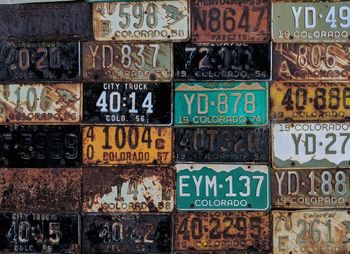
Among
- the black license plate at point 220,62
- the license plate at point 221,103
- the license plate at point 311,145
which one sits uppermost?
the black license plate at point 220,62

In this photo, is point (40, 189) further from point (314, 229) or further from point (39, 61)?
point (314, 229)

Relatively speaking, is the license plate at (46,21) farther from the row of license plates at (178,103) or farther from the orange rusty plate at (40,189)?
the orange rusty plate at (40,189)

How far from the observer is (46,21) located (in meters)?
2.74

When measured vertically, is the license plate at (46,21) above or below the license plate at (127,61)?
above

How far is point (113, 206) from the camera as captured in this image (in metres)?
2.72

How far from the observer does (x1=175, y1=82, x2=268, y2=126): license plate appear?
2.67 meters

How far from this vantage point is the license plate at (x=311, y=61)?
2664 mm

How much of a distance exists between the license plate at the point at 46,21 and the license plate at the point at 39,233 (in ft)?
3.23

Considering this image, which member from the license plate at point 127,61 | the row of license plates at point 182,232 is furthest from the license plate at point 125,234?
the license plate at point 127,61

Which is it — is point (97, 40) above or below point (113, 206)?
above

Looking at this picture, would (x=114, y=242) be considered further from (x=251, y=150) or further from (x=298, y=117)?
(x=298, y=117)

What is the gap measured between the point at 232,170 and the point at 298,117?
452mm

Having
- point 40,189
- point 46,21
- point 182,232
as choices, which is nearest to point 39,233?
point 40,189

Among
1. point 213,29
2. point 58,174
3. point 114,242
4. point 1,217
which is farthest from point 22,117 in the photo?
point 213,29
